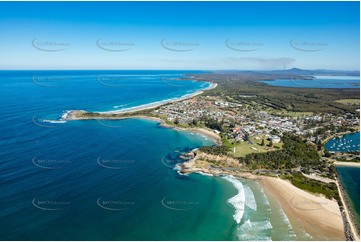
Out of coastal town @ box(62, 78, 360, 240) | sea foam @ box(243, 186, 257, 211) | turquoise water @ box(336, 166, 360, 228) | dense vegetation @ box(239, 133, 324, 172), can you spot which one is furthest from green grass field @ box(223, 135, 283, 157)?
turquoise water @ box(336, 166, 360, 228)

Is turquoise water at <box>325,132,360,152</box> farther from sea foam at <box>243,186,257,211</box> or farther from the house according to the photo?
sea foam at <box>243,186,257,211</box>

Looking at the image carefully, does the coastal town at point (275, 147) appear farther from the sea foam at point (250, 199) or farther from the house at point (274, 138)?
the sea foam at point (250, 199)

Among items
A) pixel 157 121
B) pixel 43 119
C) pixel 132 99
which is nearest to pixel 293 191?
pixel 157 121

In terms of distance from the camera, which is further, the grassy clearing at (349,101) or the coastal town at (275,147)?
the grassy clearing at (349,101)

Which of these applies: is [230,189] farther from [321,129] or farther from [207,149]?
[321,129]

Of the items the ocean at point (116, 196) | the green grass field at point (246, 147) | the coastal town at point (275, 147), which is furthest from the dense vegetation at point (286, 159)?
the ocean at point (116, 196)

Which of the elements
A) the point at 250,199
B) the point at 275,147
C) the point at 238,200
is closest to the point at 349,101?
the point at 275,147
